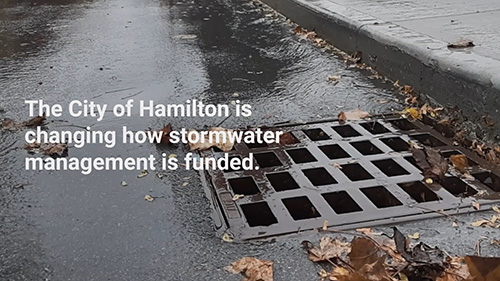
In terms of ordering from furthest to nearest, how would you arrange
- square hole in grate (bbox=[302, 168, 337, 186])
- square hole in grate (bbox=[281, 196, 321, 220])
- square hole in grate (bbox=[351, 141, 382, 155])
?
1. square hole in grate (bbox=[351, 141, 382, 155])
2. square hole in grate (bbox=[302, 168, 337, 186])
3. square hole in grate (bbox=[281, 196, 321, 220])

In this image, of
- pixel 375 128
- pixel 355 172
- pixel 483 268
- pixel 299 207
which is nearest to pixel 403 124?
pixel 375 128

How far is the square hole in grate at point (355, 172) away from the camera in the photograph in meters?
2.99

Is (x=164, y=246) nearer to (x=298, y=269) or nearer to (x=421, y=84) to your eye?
(x=298, y=269)

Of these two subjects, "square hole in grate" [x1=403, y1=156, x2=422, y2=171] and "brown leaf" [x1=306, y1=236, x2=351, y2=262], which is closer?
"brown leaf" [x1=306, y1=236, x2=351, y2=262]

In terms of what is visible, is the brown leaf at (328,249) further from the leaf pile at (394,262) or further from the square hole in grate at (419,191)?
the square hole in grate at (419,191)

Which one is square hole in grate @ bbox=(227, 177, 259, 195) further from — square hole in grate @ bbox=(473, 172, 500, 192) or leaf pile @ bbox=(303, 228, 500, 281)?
square hole in grate @ bbox=(473, 172, 500, 192)

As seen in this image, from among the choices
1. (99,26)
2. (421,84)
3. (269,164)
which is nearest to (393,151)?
(269,164)

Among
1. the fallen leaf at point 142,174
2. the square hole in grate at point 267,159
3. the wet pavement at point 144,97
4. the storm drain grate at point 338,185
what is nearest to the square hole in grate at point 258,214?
the storm drain grate at point 338,185

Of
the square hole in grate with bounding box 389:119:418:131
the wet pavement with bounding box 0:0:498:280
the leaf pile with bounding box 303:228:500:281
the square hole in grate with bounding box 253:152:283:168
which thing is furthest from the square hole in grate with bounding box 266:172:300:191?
the square hole in grate with bounding box 389:119:418:131

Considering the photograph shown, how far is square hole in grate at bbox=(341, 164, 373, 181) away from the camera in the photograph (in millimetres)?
2992

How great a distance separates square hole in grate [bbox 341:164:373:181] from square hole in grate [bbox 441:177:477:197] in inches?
14.6

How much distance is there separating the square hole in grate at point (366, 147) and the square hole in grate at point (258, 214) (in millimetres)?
860

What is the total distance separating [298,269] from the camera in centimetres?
220

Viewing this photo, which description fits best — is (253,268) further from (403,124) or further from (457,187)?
(403,124)
